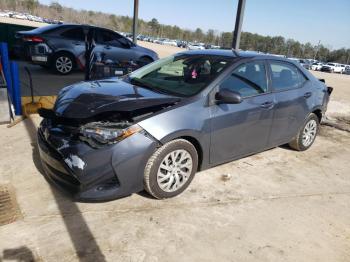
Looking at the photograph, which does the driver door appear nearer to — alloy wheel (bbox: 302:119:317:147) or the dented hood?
the dented hood

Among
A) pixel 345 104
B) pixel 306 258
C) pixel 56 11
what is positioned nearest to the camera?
pixel 306 258

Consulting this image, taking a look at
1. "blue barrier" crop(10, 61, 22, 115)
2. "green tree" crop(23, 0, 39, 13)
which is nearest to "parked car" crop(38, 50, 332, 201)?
"blue barrier" crop(10, 61, 22, 115)

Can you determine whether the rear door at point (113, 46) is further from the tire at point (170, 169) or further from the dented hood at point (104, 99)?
the tire at point (170, 169)

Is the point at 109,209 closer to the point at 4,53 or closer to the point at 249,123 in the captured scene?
the point at 249,123

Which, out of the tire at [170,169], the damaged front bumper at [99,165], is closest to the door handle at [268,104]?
the tire at [170,169]

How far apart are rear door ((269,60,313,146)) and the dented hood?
5.65 ft

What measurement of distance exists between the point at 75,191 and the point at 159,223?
85 centimetres

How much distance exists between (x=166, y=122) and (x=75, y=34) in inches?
309

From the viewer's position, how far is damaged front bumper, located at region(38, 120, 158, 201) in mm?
3104

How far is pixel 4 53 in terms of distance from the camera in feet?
18.6

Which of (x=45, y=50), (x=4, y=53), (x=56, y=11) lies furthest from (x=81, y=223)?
(x=56, y=11)

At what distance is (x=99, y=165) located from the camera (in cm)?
310

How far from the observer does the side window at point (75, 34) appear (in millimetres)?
10006

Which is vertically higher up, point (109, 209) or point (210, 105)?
point (210, 105)
